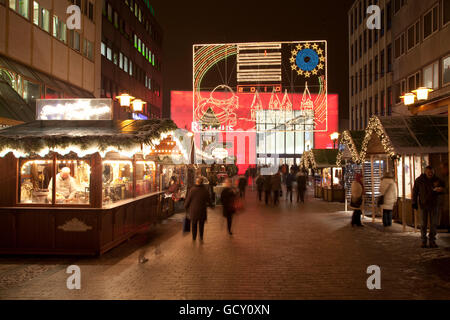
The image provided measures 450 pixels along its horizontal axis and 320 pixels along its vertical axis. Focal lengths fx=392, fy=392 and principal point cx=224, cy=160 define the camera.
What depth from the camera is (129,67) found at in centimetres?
4009

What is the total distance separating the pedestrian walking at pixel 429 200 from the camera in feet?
31.5

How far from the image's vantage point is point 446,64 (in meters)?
22.2

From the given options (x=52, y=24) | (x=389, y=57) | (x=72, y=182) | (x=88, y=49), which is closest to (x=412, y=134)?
(x=72, y=182)

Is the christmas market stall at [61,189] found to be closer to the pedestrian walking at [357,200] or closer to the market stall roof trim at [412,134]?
the pedestrian walking at [357,200]

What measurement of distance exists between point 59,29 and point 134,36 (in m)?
20.5

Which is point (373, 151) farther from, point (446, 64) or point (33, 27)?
point (33, 27)

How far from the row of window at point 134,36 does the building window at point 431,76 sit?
81.4 ft

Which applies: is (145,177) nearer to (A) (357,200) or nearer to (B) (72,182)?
(B) (72,182)

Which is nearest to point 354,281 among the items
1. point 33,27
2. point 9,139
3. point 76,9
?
point 9,139

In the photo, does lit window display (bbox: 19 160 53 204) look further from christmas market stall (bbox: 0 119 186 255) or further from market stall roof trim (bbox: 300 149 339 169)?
market stall roof trim (bbox: 300 149 339 169)

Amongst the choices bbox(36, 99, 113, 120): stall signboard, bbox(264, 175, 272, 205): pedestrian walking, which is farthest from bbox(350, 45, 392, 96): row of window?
bbox(36, 99, 113, 120): stall signboard

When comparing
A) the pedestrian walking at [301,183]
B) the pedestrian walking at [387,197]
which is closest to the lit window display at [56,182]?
the pedestrian walking at [387,197]

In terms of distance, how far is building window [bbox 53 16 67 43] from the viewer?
858 inches
